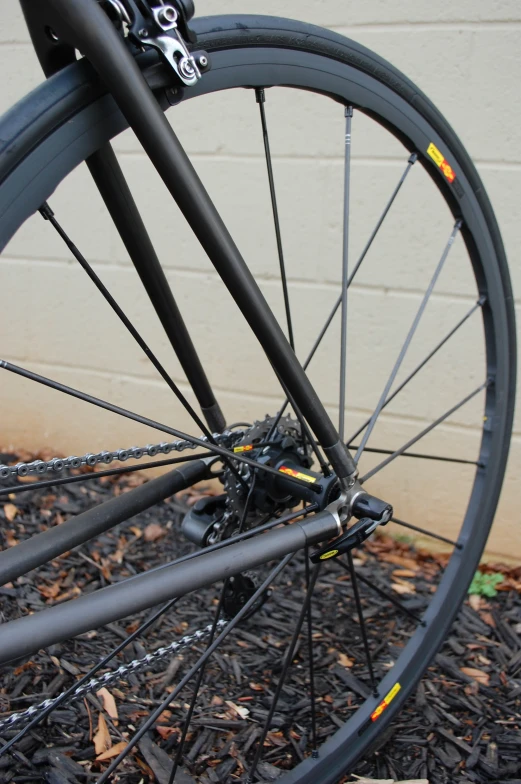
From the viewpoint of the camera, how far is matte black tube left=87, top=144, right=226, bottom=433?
1.09m

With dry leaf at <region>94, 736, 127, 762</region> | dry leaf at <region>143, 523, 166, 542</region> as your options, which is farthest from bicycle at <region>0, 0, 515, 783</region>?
dry leaf at <region>143, 523, 166, 542</region>

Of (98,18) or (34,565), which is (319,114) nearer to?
(98,18)

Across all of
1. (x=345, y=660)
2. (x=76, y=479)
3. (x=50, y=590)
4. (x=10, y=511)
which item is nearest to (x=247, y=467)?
(x=76, y=479)

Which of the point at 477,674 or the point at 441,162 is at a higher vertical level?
the point at 441,162

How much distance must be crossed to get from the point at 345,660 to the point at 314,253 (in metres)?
1.08

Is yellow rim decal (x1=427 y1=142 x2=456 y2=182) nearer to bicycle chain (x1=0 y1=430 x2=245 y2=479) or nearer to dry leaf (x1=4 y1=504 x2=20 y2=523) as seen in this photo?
bicycle chain (x1=0 y1=430 x2=245 y2=479)

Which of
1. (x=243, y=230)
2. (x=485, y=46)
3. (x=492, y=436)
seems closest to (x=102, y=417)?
(x=243, y=230)

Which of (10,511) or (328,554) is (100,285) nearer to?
(328,554)

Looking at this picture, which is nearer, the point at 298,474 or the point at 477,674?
the point at 298,474

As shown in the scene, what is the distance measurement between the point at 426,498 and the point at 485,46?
124 centimetres

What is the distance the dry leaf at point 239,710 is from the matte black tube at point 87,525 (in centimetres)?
58

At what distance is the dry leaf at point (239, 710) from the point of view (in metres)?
1.61

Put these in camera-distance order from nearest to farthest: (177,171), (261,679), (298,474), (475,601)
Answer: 1. (177,171)
2. (298,474)
3. (261,679)
4. (475,601)

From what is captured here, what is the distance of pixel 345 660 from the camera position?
70.9 inches
